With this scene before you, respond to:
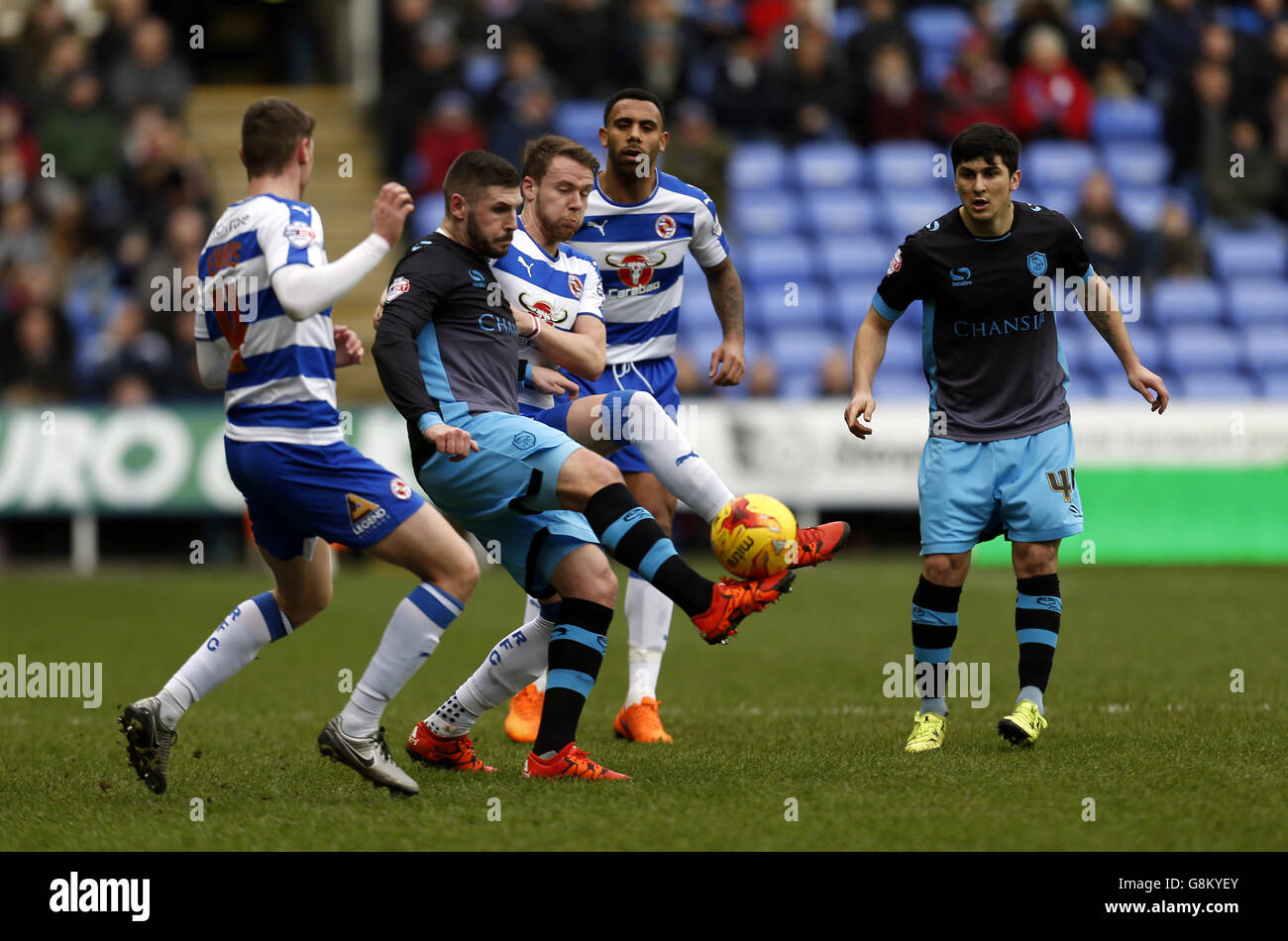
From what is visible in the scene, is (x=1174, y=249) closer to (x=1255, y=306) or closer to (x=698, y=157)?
(x=1255, y=306)

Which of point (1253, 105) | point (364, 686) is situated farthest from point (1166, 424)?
point (364, 686)

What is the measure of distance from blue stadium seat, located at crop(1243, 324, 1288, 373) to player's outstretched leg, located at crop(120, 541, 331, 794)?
1454 centimetres

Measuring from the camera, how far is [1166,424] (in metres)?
15.9

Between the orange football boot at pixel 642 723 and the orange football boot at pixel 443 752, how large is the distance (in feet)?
3.03

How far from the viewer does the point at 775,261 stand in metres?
18.7

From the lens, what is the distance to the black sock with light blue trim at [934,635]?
667 centimetres

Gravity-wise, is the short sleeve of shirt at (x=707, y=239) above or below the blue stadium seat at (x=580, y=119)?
below

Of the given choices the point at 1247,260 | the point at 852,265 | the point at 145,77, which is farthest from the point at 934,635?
the point at 145,77

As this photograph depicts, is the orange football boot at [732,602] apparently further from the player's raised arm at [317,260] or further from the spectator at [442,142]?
the spectator at [442,142]

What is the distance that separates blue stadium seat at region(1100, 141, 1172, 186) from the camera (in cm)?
2025

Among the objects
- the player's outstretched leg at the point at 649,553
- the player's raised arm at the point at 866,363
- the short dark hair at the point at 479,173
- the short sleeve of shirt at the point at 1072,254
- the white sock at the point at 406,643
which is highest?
the short dark hair at the point at 479,173

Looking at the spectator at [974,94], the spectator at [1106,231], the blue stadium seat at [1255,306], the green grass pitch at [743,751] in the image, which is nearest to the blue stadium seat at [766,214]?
the spectator at [974,94]

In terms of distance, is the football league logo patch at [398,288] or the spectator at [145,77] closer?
the football league logo patch at [398,288]
